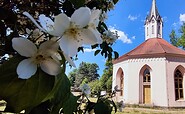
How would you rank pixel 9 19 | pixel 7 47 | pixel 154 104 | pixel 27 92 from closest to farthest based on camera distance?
pixel 27 92, pixel 7 47, pixel 9 19, pixel 154 104

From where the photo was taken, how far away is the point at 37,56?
438 millimetres

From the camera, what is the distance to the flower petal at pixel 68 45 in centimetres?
42

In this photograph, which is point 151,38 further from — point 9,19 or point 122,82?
point 9,19

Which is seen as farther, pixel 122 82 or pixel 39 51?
pixel 122 82

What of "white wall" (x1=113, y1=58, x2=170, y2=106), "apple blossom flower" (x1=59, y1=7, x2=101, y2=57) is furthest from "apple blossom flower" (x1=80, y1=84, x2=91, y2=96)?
"white wall" (x1=113, y1=58, x2=170, y2=106)

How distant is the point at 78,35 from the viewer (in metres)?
0.46

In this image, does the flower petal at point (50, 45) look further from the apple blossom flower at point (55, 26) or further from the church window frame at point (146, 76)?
the church window frame at point (146, 76)

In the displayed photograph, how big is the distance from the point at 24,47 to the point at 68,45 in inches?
3.3

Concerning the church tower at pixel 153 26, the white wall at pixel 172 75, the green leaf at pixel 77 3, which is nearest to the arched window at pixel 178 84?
the white wall at pixel 172 75

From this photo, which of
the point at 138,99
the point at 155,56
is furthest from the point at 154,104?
the point at 155,56

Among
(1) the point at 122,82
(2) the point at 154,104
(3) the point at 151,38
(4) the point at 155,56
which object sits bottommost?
(2) the point at 154,104

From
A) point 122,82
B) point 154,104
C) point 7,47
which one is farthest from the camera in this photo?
point 122,82

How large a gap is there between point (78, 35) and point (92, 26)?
0.03 metres

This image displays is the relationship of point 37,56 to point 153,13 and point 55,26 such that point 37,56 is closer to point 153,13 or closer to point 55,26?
point 55,26
